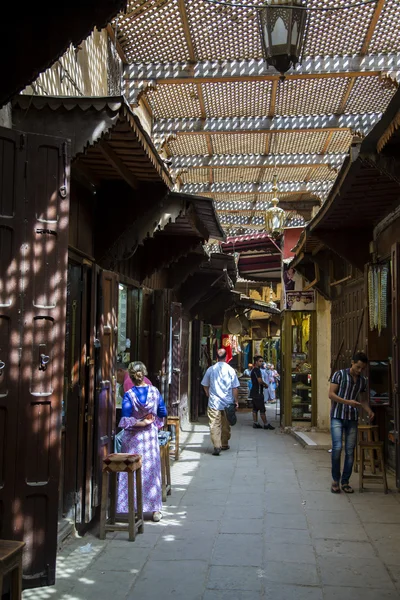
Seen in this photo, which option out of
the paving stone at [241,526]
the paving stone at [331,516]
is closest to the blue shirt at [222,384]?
the paving stone at [331,516]

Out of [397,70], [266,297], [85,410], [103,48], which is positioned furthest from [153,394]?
[266,297]

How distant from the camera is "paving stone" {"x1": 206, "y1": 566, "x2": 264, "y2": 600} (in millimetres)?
4684

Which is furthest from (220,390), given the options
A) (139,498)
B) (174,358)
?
(139,498)

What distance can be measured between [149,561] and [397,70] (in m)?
6.99

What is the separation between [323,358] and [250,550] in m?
9.57

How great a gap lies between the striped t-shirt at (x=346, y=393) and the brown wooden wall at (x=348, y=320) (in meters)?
1.71

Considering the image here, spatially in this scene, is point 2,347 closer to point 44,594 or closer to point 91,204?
point 44,594

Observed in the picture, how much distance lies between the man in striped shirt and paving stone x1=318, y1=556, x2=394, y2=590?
2.73 meters

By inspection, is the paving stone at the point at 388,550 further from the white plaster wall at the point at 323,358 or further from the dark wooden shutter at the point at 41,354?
the white plaster wall at the point at 323,358

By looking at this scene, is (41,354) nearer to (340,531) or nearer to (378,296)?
(340,531)

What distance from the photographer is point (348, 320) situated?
11.6 meters

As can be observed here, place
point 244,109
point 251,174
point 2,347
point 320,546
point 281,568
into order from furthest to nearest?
point 251,174
point 244,109
point 320,546
point 281,568
point 2,347

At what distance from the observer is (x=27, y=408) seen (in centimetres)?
449

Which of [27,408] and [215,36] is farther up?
[215,36]
